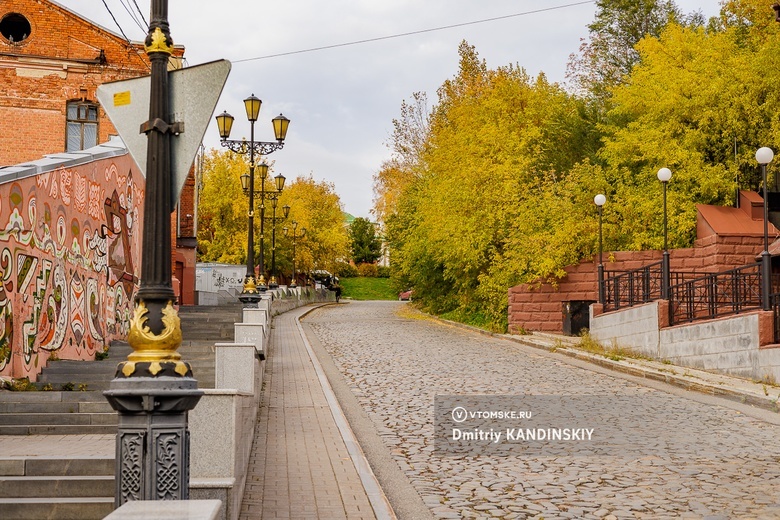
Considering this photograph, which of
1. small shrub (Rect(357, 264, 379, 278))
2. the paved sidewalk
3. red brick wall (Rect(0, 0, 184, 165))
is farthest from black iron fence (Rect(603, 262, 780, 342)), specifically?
small shrub (Rect(357, 264, 379, 278))

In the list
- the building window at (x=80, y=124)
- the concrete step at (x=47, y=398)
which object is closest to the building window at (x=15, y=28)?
the building window at (x=80, y=124)

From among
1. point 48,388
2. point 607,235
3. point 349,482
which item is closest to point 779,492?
point 349,482

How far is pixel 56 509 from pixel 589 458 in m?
5.57

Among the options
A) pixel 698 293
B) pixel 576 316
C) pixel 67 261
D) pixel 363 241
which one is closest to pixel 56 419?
pixel 67 261

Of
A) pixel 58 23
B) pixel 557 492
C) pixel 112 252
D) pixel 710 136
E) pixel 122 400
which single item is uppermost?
pixel 58 23

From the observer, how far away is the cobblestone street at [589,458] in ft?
24.3

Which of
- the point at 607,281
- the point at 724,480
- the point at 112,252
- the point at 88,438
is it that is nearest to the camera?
the point at 724,480

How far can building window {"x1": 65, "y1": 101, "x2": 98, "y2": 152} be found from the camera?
1258 inches

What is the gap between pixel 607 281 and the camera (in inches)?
936

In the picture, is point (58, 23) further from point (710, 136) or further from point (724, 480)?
point (724, 480)

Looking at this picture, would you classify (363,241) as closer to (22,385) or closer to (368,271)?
(368,271)

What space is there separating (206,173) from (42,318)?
4814 centimetres

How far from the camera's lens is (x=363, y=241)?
4476 inches

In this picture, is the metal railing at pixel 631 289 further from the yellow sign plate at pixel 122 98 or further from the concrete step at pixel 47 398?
the yellow sign plate at pixel 122 98
